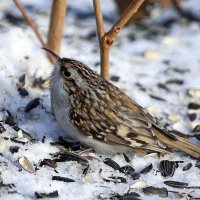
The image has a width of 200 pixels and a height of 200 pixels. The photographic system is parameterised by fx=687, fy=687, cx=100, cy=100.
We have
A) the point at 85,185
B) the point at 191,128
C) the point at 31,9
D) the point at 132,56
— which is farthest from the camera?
the point at 31,9

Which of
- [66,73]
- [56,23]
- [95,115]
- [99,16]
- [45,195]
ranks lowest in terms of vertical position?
[45,195]

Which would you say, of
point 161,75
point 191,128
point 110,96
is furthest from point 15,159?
point 161,75

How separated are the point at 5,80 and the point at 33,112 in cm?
39

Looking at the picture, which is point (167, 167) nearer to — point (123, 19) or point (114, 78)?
point (123, 19)

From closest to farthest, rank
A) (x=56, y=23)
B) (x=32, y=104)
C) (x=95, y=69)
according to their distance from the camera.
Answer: (x=32, y=104)
(x=56, y=23)
(x=95, y=69)

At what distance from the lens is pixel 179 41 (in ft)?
22.8

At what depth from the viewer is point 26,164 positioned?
164 inches

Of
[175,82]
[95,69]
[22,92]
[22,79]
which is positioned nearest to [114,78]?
[95,69]

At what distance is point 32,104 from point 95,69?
1198 millimetres

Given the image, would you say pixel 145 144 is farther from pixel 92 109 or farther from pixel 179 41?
pixel 179 41

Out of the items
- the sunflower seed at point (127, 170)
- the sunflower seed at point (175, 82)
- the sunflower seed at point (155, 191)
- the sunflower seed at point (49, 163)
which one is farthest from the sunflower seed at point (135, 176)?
the sunflower seed at point (175, 82)

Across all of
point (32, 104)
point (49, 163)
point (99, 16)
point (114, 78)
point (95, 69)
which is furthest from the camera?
point (95, 69)

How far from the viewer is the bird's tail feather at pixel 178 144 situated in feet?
14.9

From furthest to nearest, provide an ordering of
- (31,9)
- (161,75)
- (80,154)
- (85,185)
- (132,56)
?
(31,9) < (132,56) < (161,75) < (80,154) < (85,185)
